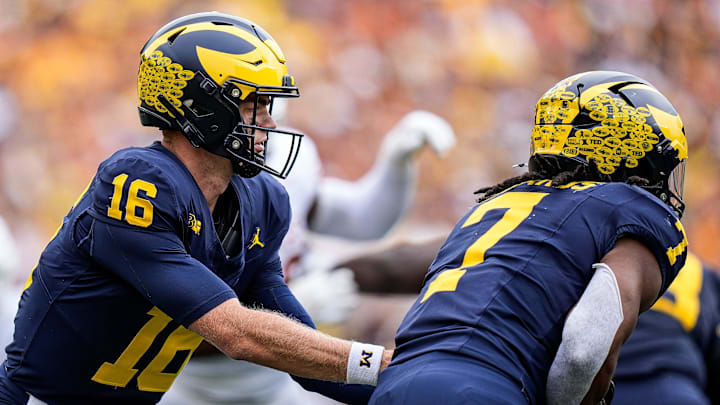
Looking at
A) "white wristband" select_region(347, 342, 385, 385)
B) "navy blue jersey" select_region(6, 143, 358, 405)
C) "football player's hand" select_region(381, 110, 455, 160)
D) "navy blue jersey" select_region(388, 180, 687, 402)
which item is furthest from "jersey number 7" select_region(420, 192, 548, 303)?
"football player's hand" select_region(381, 110, 455, 160)

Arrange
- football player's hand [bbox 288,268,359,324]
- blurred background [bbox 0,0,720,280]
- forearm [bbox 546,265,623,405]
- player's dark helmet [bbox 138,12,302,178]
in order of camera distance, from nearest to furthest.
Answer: forearm [bbox 546,265,623,405] < player's dark helmet [bbox 138,12,302,178] < football player's hand [bbox 288,268,359,324] < blurred background [bbox 0,0,720,280]

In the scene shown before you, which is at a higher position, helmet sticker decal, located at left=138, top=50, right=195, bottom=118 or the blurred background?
helmet sticker decal, located at left=138, top=50, right=195, bottom=118

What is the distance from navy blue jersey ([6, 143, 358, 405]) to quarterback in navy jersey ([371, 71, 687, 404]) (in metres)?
0.51

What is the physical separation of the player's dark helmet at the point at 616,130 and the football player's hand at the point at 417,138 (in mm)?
2439

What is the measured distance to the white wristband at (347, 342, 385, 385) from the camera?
6.83 ft

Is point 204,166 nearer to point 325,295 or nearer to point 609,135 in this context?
point 609,135

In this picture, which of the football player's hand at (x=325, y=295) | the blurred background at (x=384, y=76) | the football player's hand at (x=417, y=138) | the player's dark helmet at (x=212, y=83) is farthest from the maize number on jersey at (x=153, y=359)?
the blurred background at (x=384, y=76)

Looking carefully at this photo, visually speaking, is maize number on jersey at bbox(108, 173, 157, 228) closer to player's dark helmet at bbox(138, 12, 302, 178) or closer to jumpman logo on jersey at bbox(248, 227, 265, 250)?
player's dark helmet at bbox(138, 12, 302, 178)

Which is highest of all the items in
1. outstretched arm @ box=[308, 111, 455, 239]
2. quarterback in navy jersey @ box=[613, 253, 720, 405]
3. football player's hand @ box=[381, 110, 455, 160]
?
football player's hand @ box=[381, 110, 455, 160]

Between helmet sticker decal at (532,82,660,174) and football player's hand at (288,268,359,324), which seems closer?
helmet sticker decal at (532,82,660,174)

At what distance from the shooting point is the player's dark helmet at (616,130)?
2.23 metres

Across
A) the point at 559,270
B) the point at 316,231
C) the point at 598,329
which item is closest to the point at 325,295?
the point at 316,231

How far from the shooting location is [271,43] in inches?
97.3

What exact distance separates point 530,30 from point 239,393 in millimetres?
5134
